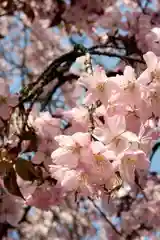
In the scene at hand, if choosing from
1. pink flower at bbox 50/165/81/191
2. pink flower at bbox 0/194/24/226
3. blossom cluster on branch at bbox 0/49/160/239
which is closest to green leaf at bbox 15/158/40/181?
blossom cluster on branch at bbox 0/49/160/239

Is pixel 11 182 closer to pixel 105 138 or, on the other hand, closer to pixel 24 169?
pixel 24 169

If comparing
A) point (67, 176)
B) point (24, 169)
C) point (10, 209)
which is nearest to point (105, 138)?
point (67, 176)

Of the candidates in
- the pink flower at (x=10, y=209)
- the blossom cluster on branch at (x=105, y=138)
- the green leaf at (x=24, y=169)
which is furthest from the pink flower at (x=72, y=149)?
the pink flower at (x=10, y=209)

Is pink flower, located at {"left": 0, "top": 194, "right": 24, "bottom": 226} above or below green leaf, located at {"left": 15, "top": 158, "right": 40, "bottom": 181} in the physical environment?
below

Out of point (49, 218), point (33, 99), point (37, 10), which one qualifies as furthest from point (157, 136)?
point (49, 218)

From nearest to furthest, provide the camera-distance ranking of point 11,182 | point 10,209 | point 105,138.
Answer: point 105,138 → point 11,182 → point 10,209

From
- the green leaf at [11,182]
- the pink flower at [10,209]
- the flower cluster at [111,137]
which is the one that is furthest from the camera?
the pink flower at [10,209]

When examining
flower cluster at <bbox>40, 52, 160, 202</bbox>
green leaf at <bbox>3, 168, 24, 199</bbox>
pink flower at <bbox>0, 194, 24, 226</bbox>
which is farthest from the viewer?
pink flower at <bbox>0, 194, 24, 226</bbox>

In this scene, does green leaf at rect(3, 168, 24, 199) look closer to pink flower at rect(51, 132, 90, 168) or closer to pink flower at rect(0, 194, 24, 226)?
pink flower at rect(51, 132, 90, 168)

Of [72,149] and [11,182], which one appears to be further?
[11,182]

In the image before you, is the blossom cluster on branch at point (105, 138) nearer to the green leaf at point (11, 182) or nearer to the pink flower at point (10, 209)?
the green leaf at point (11, 182)

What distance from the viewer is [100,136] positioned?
1062 millimetres

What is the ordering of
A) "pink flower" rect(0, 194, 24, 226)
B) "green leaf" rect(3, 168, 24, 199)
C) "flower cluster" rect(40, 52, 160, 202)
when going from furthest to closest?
"pink flower" rect(0, 194, 24, 226)
"green leaf" rect(3, 168, 24, 199)
"flower cluster" rect(40, 52, 160, 202)

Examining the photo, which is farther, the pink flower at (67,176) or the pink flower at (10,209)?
the pink flower at (10,209)
